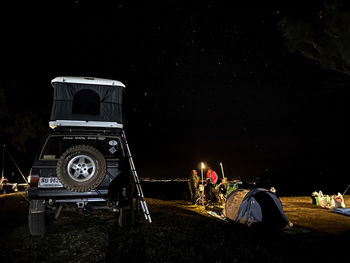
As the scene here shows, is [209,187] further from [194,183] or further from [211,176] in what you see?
[194,183]

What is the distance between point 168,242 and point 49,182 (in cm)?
272

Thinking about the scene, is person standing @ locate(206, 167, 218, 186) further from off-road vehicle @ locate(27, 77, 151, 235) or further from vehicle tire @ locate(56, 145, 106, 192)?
vehicle tire @ locate(56, 145, 106, 192)

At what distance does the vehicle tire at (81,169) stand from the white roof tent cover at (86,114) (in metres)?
2.03

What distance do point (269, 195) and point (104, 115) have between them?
526 cm

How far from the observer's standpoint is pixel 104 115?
8125 mm

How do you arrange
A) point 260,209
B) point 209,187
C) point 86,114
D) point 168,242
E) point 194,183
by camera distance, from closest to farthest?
point 168,242
point 260,209
point 86,114
point 209,187
point 194,183

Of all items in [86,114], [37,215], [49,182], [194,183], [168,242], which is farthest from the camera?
[194,183]

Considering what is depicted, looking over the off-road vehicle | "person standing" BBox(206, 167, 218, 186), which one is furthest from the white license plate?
"person standing" BBox(206, 167, 218, 186)

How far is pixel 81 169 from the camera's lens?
5.59 metres

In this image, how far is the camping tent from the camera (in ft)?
23.9

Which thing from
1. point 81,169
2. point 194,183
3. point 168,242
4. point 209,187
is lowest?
Result: point 168,242

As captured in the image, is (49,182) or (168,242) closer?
(168,242)

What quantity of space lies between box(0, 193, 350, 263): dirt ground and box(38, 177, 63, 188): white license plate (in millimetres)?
1142

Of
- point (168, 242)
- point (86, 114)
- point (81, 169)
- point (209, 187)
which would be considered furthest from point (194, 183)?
point (81, 169)
